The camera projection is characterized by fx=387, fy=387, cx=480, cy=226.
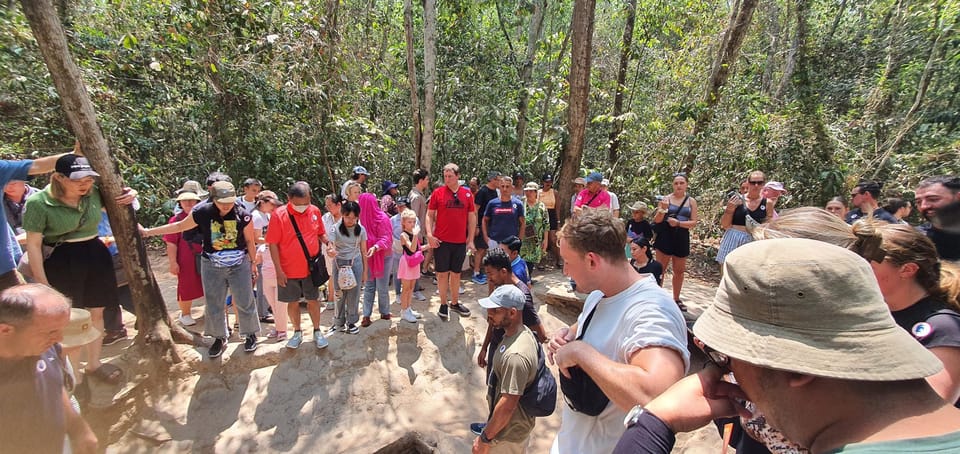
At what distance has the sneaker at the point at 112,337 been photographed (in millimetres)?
4188

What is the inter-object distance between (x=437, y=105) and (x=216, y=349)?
6455mm

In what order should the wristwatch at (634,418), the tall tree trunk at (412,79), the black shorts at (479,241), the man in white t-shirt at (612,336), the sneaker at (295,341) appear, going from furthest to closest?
the tall tree trunk at (412,79)
the black shorts at (479,241)
the sneaker at (295,341)
the man in white t-shirt at (612,336)
the wristwatch at (634,418)

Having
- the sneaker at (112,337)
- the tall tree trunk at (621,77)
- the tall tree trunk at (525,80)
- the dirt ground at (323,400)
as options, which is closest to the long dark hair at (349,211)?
the dirt ground at (323,400)

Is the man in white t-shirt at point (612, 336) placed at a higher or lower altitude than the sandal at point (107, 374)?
higher

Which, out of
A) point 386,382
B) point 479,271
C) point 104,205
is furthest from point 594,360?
point 479,271

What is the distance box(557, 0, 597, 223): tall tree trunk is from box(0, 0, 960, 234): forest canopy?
32 cm

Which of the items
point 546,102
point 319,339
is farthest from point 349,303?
point 546,102

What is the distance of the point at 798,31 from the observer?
9859 mm

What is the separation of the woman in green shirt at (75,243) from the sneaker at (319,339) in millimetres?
1766

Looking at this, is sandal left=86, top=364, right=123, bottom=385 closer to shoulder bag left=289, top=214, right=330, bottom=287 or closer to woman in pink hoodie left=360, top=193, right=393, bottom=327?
shoulder bag left=289, top=214, right=330, bottom=287

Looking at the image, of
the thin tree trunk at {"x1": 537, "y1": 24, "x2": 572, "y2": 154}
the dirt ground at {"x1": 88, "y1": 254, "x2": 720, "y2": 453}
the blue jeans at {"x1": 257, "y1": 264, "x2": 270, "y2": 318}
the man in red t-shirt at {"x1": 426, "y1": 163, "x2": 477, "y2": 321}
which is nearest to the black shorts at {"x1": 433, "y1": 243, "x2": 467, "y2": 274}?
the man in red t-shirt at {"x1": 426, "y1": 163, "x2": 477, "y2": 321}

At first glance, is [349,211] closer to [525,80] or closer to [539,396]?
[539,396]

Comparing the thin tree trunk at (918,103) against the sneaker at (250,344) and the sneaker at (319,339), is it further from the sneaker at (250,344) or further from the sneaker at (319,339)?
the sneaker at (250,344)

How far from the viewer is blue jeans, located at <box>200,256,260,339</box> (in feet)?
13.1
